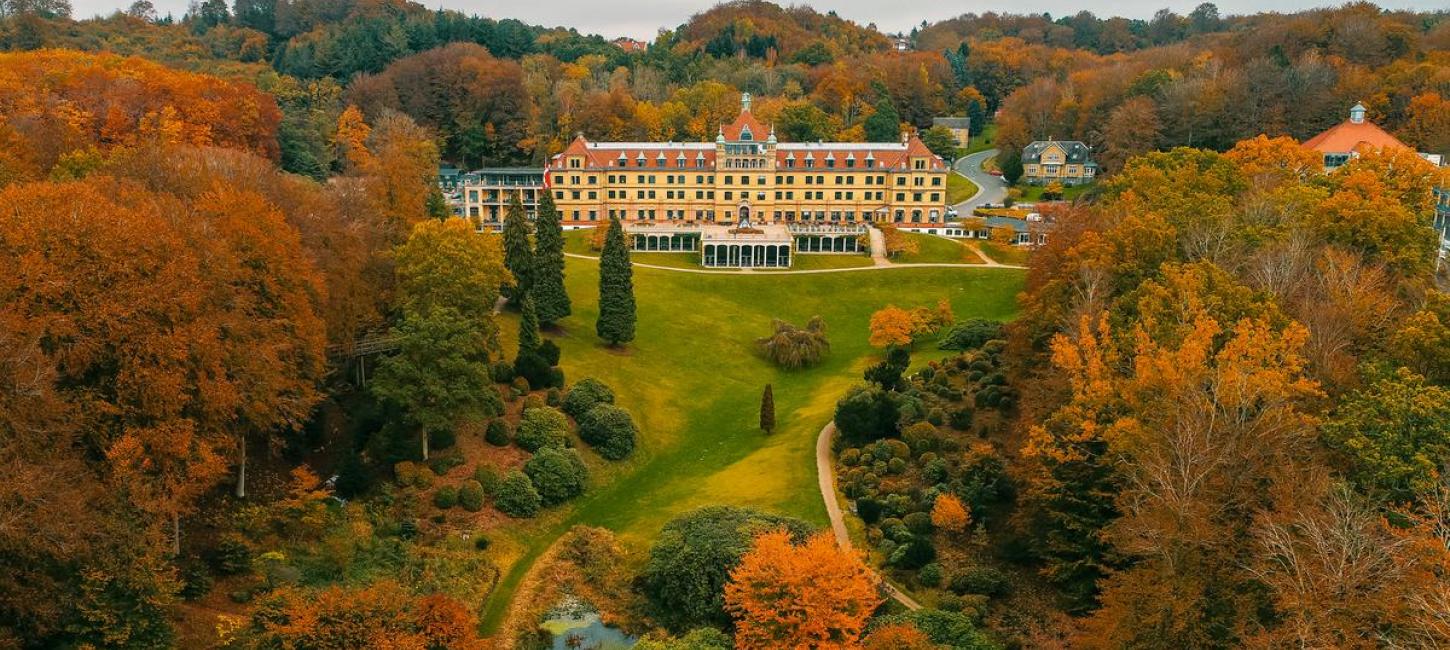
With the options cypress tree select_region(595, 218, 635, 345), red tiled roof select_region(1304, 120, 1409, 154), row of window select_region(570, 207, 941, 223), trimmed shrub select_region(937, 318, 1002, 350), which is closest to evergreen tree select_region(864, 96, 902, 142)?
row of window select_region(570, 207, 941, 223)

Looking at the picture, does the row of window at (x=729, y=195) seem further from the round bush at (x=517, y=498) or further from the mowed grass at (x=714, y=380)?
the round bush at (x=517, y=498)

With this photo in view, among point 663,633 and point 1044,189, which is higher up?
point 1044,189

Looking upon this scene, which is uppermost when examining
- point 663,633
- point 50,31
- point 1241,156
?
point 50,31

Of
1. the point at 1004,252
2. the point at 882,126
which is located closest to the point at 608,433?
the point at 1004,252

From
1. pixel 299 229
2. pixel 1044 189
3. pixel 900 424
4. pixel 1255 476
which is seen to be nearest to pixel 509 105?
pixel 1044 189

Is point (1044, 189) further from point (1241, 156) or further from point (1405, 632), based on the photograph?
point (1405, 632)

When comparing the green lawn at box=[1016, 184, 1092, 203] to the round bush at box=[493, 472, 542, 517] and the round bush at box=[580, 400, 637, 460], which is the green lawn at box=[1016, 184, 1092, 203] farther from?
the round bush at box=[493, 472, 542, 517]

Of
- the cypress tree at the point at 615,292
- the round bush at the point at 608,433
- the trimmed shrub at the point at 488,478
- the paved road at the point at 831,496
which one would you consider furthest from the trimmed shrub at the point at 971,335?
the trimmed shrub at the point at 488,478
